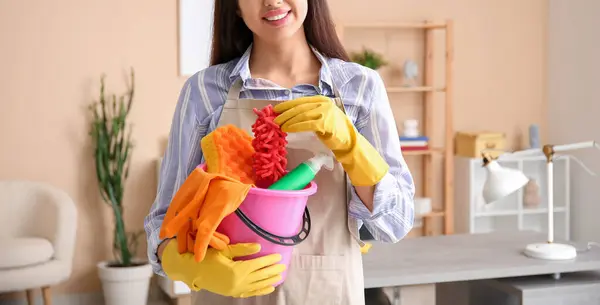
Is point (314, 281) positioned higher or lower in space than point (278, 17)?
lower

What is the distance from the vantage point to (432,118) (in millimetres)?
5418

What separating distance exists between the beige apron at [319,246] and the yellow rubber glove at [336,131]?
0.12 m

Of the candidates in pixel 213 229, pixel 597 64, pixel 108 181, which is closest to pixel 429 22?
pixel 597 64

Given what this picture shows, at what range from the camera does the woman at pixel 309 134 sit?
1.38 meters

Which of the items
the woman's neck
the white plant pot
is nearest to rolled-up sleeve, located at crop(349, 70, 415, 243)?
the woman's neck

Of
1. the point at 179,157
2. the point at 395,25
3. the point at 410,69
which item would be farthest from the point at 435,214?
the point at 179,157

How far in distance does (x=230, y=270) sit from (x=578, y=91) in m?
4.63

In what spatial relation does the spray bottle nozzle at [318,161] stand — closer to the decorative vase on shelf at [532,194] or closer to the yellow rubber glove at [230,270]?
the yellow rubber glove at [230,270]

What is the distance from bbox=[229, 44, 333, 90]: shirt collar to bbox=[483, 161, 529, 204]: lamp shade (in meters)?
1.46

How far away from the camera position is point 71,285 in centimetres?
485

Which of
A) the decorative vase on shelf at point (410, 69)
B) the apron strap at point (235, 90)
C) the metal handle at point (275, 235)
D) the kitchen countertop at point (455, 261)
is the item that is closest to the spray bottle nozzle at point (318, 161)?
the metal handle at point (275, 235)

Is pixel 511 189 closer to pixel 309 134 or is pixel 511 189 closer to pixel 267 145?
pixel 309 134

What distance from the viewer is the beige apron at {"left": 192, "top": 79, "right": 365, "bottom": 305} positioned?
138 cm

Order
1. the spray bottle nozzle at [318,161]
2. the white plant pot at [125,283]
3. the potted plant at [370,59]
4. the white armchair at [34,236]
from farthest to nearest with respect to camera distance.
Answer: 1. the potted plant at [370,59]
2. the white plant pot at [125,283]
3. the white armchair at [34,236]
4. the spray bottle nozzle at [318,161]
